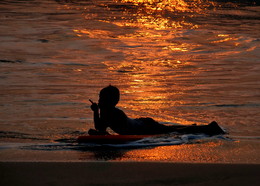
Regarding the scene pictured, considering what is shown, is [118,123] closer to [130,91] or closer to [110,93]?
[110,93]

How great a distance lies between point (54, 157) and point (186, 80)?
8773mm

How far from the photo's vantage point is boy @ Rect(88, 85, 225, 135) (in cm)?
822

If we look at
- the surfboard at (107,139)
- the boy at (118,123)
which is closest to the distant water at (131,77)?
the surfboard at (107,139)

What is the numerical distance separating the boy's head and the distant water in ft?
2.31

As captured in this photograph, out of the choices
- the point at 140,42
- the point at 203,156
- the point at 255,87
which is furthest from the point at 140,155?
the point at 140,42

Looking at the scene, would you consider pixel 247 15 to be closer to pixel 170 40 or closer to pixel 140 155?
pixel 170 40

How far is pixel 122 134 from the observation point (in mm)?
8609

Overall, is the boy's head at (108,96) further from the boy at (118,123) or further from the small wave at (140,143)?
the small wave at (140,143)

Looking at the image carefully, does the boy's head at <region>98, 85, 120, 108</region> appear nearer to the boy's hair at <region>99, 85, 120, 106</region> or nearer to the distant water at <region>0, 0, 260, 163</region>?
the boy's hair at <region>99, 85, 120, 106</region>

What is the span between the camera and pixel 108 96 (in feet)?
27.0
